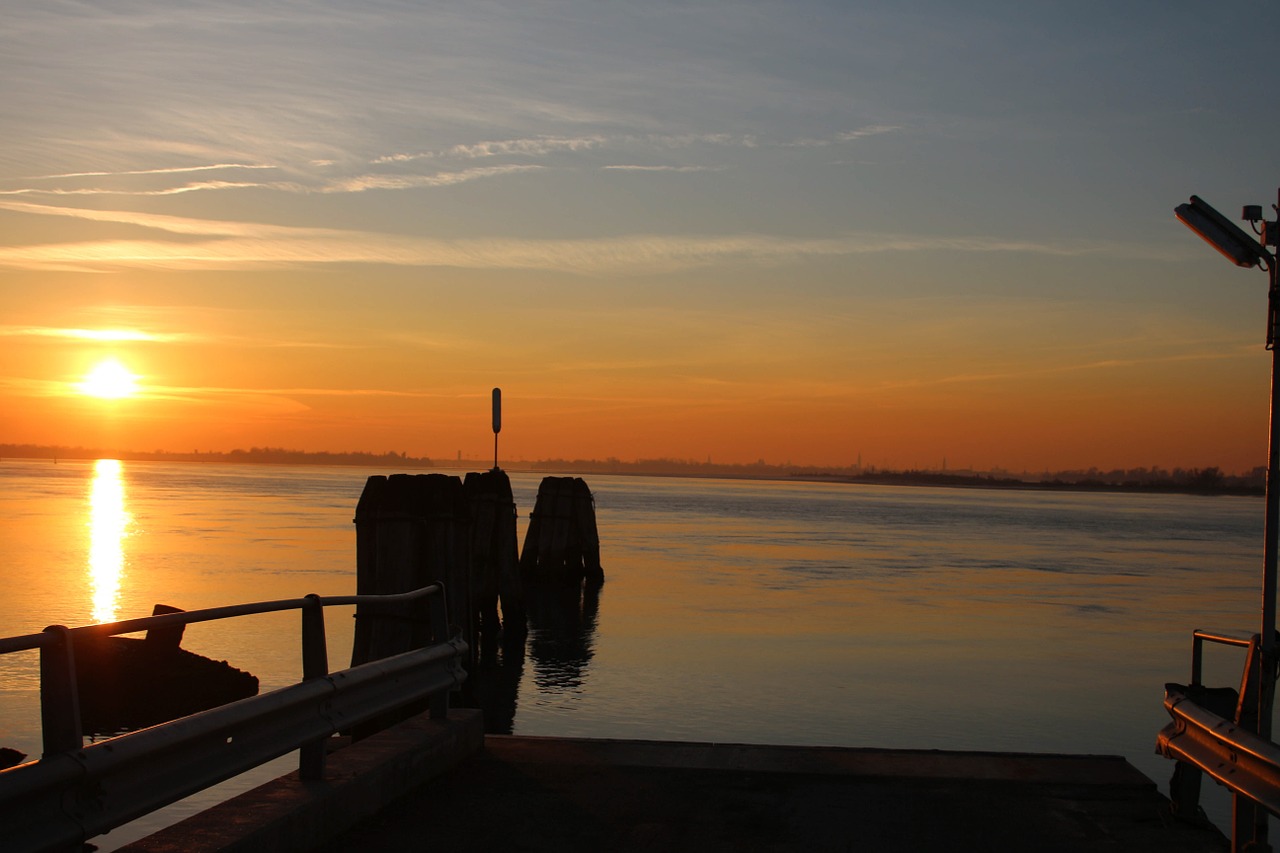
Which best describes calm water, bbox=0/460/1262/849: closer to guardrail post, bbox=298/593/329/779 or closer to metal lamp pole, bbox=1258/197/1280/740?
guardrail post, bbox=298/593/329/779

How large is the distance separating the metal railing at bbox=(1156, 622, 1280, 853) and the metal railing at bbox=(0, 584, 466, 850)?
4.42 m

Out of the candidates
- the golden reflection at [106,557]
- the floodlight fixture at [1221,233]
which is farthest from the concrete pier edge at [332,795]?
the golden reflection at [106,557]

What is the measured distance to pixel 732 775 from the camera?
8.20 meters

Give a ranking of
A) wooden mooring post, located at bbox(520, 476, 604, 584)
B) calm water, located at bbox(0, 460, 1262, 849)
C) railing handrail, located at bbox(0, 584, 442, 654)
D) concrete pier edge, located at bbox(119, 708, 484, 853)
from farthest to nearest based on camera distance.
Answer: wooden mooring post, located at bbox(520, 476, 604, 584) < calm water, located at bbox(0, 460, 1262, 849) < concrete pier edge, located at bbox(119, 708, 484, 853) < railing handrail, located at bbox(0, 584, 442, 654)

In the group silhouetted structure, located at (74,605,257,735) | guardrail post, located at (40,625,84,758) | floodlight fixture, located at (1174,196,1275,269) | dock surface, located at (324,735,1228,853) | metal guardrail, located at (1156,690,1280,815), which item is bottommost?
silhouetted structure, located at (74,605,257,735)

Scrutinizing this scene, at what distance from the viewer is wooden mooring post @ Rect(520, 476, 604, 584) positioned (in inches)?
1344

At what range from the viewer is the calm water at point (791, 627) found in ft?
52.0

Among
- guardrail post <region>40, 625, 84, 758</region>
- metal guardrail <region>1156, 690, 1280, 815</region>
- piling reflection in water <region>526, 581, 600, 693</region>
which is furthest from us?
piling reflection in water <region>526, 581, 600, 693</region>

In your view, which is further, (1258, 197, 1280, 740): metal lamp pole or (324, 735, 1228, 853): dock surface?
(1258, 197, 1280, 740): metal lamp pole

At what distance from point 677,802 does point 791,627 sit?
706 inches

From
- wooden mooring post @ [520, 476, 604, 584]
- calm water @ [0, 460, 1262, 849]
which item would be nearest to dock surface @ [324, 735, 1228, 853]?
calm water @ [0, 460, 1262, 849]

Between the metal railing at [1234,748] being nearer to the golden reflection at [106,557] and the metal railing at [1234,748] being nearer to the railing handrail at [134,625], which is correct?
the railing handrail at [134,625]

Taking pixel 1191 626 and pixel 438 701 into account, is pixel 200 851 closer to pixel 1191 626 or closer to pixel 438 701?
pixel 438 701

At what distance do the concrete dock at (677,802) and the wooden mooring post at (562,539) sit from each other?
25.0 metres
